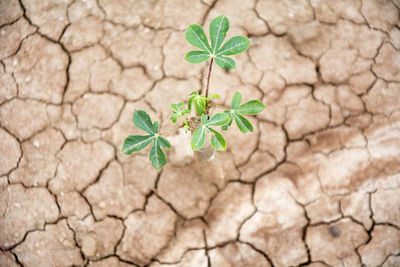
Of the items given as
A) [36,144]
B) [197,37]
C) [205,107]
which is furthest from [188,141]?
[36,144]

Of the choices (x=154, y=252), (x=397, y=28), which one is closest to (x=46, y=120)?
(x=154, y=252)

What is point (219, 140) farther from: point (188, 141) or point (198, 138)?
point (188, 141)

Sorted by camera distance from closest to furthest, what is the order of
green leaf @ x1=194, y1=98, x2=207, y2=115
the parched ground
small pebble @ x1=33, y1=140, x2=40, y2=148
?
green leaf @ x1=194, y1=98, x2=207, y2=115
the parched ground
small pebble @ x1=33, y1=140, x2=40, y2=148

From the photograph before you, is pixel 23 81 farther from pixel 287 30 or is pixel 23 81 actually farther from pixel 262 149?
pixel 287 30

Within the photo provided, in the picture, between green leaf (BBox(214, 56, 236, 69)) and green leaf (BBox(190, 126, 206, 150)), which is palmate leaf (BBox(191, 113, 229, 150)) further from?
green leaf (BBox(214, 56, 236, 69))

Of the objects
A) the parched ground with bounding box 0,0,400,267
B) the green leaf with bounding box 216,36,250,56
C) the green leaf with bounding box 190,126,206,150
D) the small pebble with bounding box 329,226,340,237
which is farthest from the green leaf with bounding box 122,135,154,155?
the small pebble with bounding box 329,226,340,237

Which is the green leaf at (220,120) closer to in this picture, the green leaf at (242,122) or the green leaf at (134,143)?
the green leaf at (242,122)
